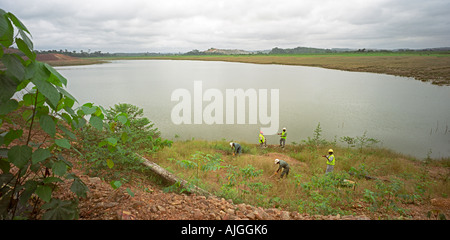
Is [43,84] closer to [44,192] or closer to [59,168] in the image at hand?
[59,168]

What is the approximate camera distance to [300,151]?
42.2 feet

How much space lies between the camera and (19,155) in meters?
1.39

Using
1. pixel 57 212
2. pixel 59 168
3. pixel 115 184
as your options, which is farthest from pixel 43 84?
pixel 115 184

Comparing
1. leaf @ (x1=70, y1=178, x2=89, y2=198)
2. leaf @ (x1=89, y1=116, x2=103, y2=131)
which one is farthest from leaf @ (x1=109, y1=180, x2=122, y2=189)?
leaf @ (x1=89, y1=116, x2=103, y2=131)

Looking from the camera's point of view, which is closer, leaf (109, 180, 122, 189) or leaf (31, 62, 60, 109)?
leaf (31, 62, 60, 109)

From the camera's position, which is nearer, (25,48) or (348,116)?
(25,48)

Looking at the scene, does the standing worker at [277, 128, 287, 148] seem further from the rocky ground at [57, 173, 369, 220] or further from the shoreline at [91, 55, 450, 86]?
the shoreline at [91, 55, 450, 86]

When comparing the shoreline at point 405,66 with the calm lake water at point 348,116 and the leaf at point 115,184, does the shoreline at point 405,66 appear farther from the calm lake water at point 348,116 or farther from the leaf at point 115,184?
the leaf at point 115,184

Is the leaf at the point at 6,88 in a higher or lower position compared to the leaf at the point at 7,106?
higher

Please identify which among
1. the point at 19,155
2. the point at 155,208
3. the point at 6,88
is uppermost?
the point at 6,88

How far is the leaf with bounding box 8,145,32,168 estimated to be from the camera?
1363 mm

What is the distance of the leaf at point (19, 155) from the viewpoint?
1.36 m

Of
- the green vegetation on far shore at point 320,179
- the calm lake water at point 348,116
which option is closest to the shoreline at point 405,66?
the calm lake water at point 348,116
